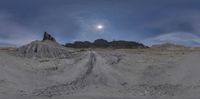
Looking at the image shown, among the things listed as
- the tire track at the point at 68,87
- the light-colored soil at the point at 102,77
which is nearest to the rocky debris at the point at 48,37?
the light-colored soil at the point at 102,77

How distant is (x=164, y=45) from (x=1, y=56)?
3273cm

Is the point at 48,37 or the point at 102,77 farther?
the point at 48,37

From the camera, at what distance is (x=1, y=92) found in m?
24.9

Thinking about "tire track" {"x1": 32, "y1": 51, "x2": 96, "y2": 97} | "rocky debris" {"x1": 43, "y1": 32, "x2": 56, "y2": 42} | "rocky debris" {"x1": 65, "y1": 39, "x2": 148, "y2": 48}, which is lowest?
"tire track" {"x1": 32, "y1": 51, "x2": 96, "y2": 97}

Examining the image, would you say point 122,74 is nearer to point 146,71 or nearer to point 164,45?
point 146,71

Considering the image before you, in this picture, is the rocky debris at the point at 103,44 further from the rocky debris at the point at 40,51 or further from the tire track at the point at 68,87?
the tire track at the point at 68,87

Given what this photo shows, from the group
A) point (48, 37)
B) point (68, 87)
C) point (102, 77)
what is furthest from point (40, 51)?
point (68, 87)

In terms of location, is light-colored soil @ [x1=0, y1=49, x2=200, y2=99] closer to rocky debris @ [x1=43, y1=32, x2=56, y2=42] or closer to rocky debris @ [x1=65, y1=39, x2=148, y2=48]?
rocky debris @ [x1=43, y1=32, x2=56, y2=42]

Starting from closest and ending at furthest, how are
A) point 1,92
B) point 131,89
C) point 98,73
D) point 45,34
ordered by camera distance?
point 1,92, point 131,89, point 98,73, point 45,34

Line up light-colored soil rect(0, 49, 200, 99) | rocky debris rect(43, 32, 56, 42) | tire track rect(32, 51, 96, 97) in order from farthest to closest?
rocky debris rect(43, 32, 56, 42), light-colored soil rect(0, 49, 200, 99), tire track rect(32, 51, 96, 97)

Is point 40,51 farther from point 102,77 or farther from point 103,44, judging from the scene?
point 103,44

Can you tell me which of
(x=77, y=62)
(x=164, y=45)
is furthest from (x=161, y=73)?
(x=164, y=45)

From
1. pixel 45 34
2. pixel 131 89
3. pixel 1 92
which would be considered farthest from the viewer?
pixel 45 34

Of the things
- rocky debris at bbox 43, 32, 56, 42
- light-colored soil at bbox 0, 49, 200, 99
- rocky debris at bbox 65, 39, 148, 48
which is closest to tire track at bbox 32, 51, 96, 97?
light-colored soil at bbox 0, 49, 200, 99
